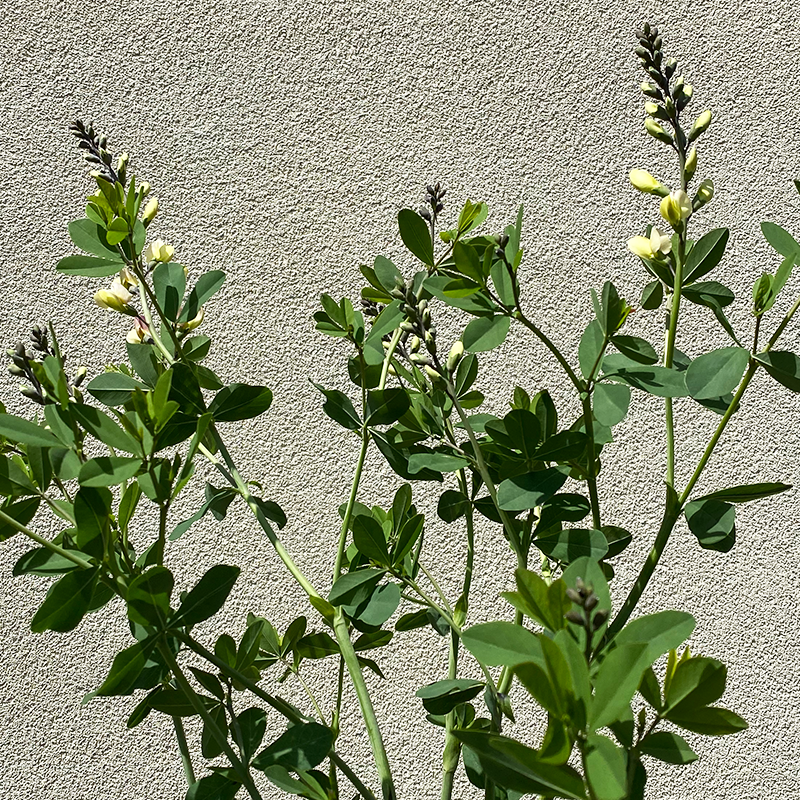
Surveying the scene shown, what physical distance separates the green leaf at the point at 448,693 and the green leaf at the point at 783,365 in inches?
9.9

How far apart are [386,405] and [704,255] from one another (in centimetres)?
23

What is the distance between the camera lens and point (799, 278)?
1.21m

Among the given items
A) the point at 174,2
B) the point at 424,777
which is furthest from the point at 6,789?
the point at 174,2

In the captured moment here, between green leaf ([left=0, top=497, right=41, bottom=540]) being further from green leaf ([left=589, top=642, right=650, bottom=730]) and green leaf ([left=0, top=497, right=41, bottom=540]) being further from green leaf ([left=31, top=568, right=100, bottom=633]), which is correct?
green leaf ([left=589, top=642, right=650, bottom=730])

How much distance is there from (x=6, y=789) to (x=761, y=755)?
1.05 meters

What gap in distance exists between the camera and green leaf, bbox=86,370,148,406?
53 centimetres

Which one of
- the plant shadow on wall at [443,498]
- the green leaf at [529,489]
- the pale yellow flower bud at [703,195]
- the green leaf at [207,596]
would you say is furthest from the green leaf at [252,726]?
the pale yellow flower bud at [703,195]

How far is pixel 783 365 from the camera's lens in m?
0.45

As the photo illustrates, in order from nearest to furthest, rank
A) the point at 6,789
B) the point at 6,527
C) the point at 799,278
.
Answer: the point at 6,527, the point at 6,789, the point at 799,278

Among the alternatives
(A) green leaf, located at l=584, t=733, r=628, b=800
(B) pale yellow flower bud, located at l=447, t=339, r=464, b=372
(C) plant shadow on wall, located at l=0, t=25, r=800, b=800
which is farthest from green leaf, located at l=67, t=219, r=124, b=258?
(A) green leaf, located at l=584, t=733, r=628, b=800

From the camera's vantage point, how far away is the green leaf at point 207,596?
43 cm

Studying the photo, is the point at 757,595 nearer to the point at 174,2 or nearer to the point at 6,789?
the point at 6,789

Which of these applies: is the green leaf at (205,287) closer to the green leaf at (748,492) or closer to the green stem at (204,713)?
the green stem at (204,713)

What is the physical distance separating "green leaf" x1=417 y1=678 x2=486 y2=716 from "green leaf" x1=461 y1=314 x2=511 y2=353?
21cm
